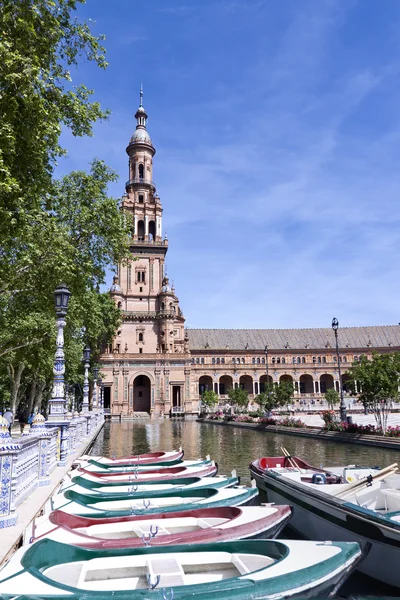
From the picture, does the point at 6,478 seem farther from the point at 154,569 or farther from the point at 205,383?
the point at 205,383

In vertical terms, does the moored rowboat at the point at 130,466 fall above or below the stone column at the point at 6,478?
below

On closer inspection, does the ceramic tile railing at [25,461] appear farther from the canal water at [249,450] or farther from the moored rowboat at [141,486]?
the canal water at [249,450]

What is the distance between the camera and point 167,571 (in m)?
5.61

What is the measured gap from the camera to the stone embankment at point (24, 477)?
7887mm

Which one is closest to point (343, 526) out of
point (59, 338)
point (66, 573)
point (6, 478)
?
point (66, 573)

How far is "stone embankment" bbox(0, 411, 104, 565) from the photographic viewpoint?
25.9 feet

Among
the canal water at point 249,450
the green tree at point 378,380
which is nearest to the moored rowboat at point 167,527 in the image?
the canal water at point 249,450

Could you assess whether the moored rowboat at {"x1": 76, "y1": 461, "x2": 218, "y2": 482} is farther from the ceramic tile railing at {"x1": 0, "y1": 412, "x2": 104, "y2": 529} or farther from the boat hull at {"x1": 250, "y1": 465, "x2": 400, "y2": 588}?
the boat hull at {"x1": 250, "y1": 465, "x2": 400, "y2": 588}

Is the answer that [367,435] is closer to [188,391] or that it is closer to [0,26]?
[0,26]

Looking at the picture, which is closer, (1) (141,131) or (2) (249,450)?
(2) (249,450)

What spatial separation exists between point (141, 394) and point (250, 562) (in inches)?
2667

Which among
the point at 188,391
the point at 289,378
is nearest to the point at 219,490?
the point at 188,391

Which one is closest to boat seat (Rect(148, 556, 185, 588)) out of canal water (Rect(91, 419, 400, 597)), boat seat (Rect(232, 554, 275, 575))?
boat seat (Rect(232, 554, 275, 575))

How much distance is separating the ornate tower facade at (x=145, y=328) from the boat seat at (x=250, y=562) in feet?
203
